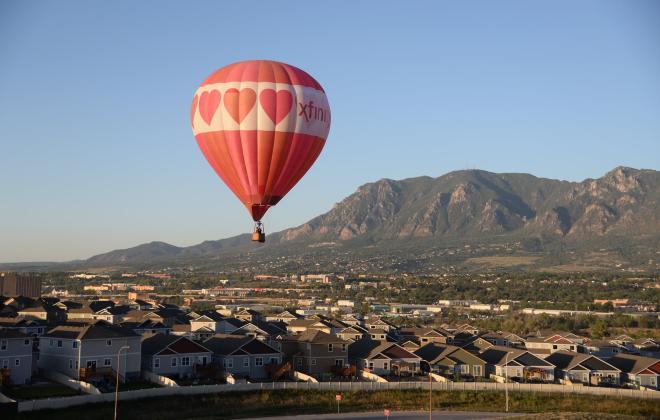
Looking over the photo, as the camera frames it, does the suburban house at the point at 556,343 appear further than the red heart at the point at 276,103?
Yes

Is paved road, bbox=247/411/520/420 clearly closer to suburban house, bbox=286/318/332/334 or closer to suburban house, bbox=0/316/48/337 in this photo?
suburban house, bbox=0/316/48/337

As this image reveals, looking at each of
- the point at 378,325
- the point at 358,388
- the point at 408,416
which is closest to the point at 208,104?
the point at 408,416

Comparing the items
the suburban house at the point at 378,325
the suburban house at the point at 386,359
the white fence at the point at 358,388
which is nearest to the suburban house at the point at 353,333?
the suburban house at the point at 378,325

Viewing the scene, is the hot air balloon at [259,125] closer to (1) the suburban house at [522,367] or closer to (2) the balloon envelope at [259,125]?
(2) the balloon envelope at [259,125]

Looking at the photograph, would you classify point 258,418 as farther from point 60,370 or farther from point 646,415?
point 646,415

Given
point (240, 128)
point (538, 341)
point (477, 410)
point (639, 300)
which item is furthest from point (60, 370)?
point (639, 300)

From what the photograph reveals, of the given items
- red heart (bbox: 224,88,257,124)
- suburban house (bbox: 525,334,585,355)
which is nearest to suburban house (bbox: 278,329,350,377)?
suburban house (bbox: 525,334,585,355)
